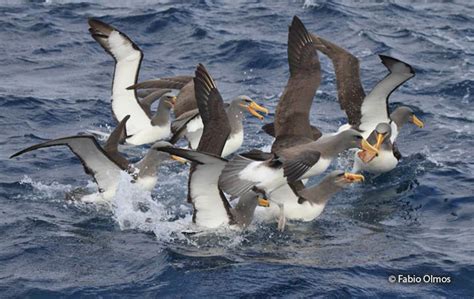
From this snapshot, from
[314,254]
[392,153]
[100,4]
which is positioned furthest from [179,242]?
[100,4]

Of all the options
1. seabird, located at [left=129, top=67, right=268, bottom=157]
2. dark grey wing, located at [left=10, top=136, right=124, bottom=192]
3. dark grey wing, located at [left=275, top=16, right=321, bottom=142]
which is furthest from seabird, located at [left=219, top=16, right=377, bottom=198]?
dark grey wing, located at [left=10, top=136, right=124, bottom=192]

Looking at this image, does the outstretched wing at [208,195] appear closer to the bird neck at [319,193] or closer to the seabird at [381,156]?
the bird neck at [319,193]

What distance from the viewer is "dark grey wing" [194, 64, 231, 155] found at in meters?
12.1

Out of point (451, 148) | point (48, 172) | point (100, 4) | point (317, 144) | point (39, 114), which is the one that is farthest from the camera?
point (100, 4)

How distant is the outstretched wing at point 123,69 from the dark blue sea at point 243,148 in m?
0.77

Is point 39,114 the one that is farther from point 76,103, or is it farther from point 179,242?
point 179,242

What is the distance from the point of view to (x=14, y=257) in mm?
11094

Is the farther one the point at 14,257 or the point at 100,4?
the point at 100,4

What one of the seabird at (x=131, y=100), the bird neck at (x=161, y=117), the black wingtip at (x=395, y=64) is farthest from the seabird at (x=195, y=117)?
the black wingtip at (x=395, y=64)

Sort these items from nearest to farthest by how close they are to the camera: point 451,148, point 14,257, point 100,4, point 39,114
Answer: point 14,257, point 451,148, point 39,114, point 100,4

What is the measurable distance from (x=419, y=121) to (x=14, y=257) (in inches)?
305

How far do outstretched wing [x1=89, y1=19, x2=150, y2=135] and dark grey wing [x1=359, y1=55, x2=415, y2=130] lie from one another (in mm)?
3728

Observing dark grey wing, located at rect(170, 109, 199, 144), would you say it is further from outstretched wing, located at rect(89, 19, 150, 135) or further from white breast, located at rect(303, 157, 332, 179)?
white breast, located at rect(303, 157, 332, 179)

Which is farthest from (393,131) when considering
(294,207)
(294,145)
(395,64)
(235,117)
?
(294,207)
